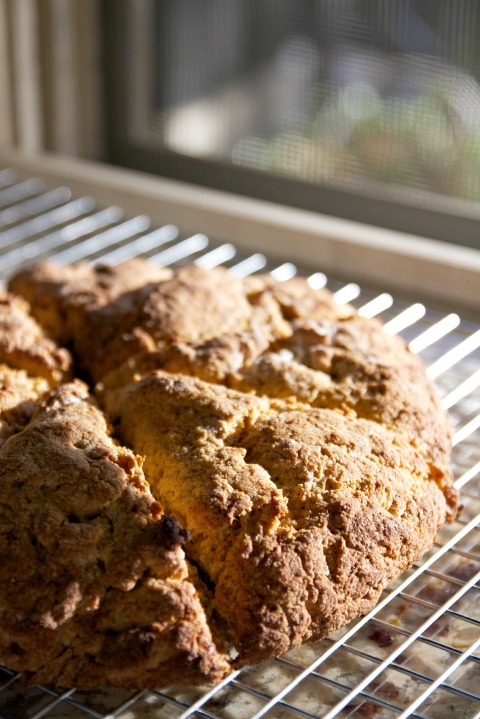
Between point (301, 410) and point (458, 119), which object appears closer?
point (301, 410)

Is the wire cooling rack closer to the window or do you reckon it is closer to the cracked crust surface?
the cracked crust surface

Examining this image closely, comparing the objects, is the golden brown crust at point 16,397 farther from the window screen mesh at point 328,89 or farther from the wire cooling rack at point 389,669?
the window screen mesh at point 328,89

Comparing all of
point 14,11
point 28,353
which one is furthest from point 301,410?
point 14,11

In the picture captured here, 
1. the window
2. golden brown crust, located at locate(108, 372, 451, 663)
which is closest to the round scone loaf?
golden brown crust, located at locate(108, 372, 451, 663)

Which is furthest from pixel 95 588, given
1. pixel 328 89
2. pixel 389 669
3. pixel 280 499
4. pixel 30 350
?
A: pixel 328 89

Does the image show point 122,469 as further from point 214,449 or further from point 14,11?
point 14,11

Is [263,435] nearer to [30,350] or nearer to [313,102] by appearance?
[30,350]
